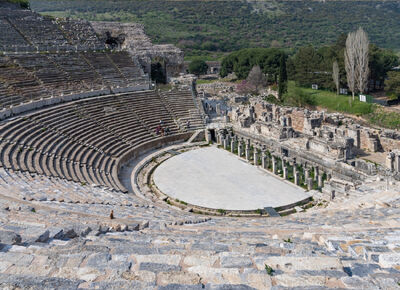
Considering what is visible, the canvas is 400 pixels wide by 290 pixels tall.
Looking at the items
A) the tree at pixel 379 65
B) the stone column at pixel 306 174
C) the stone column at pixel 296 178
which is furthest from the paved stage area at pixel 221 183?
the tree at pixel 379 65

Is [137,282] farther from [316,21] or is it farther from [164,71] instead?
[316,21]

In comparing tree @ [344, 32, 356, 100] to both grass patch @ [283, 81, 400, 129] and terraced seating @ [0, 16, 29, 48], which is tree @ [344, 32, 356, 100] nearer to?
grass patch @ [283, 81, 400, 129]

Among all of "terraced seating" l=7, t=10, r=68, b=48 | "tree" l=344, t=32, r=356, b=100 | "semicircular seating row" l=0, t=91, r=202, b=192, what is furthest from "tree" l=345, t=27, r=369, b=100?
"terraced seating" l=7, t=10, r=68, b=48

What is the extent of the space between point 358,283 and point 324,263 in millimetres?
740

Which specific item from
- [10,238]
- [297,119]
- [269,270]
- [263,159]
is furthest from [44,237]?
[297,119]

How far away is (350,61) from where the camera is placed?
141 ft

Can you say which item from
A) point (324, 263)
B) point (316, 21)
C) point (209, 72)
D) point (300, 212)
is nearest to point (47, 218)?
point (324, 263)

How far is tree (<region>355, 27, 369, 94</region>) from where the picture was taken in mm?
41812

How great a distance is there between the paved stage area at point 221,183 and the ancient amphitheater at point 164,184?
0.12m

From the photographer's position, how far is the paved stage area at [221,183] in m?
19.4

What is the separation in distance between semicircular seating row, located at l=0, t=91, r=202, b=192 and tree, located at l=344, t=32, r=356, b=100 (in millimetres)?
20153

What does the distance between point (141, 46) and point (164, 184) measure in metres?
29.1

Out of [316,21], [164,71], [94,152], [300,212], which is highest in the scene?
[316,21]

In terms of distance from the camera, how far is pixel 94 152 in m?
23.8
